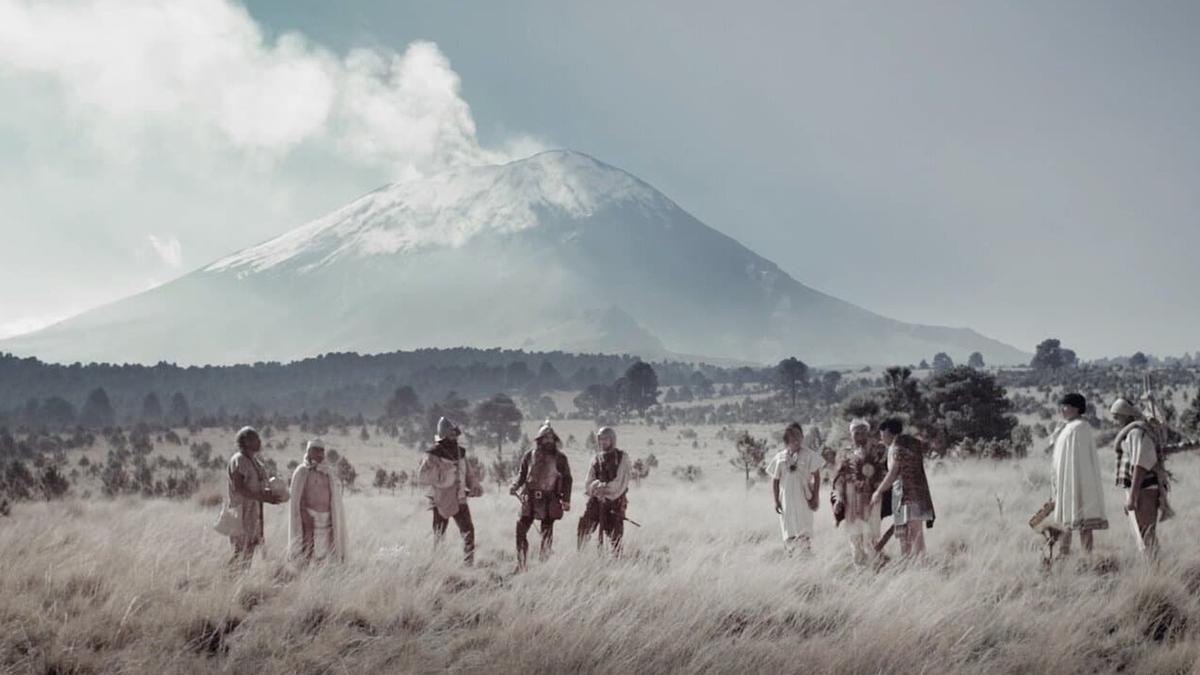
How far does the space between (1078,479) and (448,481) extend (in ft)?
21.6

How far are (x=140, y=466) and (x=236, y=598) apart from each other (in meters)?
33.2

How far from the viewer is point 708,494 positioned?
2044 centimetres

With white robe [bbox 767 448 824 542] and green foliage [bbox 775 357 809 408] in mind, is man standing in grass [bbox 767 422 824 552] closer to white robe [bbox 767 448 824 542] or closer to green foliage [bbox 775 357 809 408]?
white robe [bbox 767 448 824 542]

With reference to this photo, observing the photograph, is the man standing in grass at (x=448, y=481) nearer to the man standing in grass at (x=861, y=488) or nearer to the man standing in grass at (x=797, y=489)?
the man standing in grass at (x=797, y=489)

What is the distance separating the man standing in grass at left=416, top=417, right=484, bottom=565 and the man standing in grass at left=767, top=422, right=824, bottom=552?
11.5 ft

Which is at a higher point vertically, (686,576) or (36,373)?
(36,373)

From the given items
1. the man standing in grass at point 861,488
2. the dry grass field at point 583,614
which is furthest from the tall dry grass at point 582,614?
the man standing in grass at point 861,488

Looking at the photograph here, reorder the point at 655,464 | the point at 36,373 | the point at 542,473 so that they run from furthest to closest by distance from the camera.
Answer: the point at 36,373
the point at 655,464
the point at 542,473

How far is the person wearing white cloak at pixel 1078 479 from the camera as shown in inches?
308

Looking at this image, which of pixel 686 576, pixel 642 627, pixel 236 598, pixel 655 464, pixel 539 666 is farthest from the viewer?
pixel 655 464

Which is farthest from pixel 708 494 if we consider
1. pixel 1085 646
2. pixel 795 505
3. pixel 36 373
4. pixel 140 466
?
pixel 36 373

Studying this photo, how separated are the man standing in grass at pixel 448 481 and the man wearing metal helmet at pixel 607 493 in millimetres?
1297

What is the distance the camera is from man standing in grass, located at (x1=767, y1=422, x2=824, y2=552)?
923 centimetres

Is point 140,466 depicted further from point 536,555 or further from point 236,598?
point 236,598
